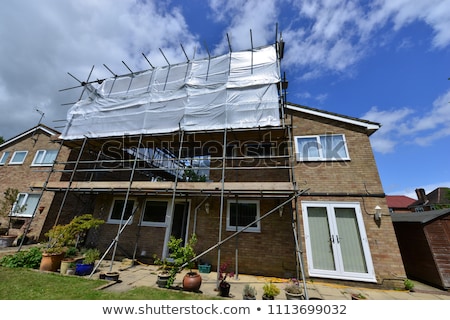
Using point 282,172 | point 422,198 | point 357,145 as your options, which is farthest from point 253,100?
point 422,198

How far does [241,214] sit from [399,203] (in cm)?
4082

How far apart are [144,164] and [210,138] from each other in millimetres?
5821

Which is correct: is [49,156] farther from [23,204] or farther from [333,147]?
[333,147]

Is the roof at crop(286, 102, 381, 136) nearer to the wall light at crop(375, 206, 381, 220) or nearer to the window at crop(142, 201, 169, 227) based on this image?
the wall light at crop(375, 206, 381, 220)

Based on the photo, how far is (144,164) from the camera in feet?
39.0

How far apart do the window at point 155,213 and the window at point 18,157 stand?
36.6 ft

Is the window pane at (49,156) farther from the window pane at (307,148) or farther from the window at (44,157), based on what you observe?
the window pane at (307,148)

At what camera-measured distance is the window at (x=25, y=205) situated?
33.4 ft

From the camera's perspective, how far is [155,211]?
8633 mm

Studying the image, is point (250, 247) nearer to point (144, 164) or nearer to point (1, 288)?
point (1, 288)

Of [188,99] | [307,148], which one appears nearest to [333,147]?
[307,148]

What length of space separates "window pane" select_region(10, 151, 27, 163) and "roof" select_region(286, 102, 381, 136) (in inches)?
699

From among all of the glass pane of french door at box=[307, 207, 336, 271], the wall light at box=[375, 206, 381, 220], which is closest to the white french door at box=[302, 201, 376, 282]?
the glass pane of french door at box=[307, 207, 336, 271]

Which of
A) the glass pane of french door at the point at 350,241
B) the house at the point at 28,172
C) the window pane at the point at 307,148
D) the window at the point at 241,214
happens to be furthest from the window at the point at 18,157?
the glass pane of french door at the point at 350,241
